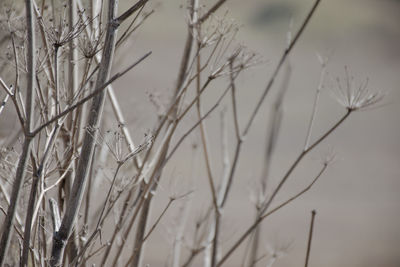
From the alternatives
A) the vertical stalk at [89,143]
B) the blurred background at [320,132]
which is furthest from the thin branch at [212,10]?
the blurred background at [320,132]

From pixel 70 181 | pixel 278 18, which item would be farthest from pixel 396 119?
pixel 70 181

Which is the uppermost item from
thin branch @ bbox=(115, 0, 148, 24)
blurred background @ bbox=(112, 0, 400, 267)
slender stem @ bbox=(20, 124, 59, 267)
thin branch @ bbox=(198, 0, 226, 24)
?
blurred background @ bbox=(112, 0, 400, 267)

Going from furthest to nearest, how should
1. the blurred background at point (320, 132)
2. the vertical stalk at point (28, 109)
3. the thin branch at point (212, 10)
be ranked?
the blurred background at point (320, 132) → the thin branch at point (212, 10) → the vertical stalk at point (28, 109)

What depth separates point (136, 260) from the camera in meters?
0.57

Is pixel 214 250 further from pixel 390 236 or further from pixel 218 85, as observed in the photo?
pixel 390 236

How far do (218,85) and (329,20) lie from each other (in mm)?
477

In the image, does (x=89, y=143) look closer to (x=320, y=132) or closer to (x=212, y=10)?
(x=212, y=10)

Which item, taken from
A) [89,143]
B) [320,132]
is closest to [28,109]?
[89,143]

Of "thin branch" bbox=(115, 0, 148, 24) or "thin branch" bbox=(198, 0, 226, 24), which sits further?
"thin branch" bbox=(198, 0, 226, 24)

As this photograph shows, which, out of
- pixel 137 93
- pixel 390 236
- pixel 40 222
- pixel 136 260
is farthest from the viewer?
pixel 390 236

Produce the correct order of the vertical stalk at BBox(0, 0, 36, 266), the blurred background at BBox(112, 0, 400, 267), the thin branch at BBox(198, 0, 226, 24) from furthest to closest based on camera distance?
the blurred background at BBox(112, 0, 400, 267), the thin branch at BBox(198, 0, 226, 24), the vertical stalk at BBox(0, 0, 36, 266)

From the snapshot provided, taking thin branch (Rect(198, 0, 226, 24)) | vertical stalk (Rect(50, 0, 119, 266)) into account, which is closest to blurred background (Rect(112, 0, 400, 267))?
thin branch (Rect(198, 0, 226, 24))

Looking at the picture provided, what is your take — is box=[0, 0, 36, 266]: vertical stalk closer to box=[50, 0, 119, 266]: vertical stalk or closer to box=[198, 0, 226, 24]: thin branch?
box=[50, 0, 119, 266]: vertical stalk

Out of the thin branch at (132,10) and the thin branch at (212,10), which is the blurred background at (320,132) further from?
the thin branch at (132,10)
